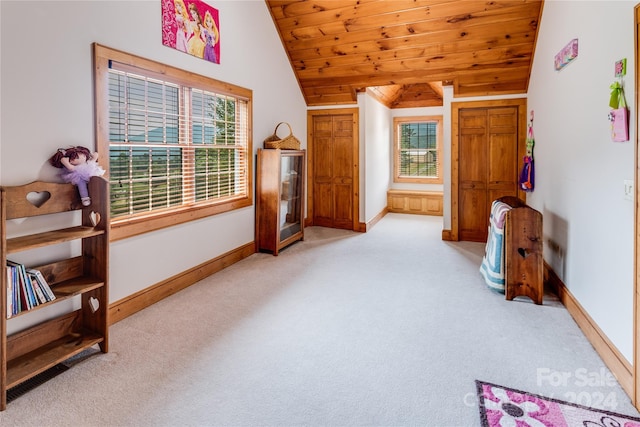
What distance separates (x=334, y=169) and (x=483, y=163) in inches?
90.1

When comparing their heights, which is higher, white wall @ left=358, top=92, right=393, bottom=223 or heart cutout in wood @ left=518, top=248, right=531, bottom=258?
white wall @ left=358, top=92, right=393, bottom=223

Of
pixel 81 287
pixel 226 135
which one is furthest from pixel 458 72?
pixel 81 287

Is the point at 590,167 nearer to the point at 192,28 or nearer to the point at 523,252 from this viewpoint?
the point at 523,252

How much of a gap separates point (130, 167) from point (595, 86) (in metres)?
3.48

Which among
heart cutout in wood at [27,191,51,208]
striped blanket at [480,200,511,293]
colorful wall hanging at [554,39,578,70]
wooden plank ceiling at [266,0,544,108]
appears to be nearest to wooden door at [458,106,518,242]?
wooden plank ceiling at [266,0,544,108]

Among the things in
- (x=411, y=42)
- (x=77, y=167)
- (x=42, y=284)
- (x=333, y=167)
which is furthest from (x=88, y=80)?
(x=333, y=167)

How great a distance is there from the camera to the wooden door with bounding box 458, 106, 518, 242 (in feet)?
17.6

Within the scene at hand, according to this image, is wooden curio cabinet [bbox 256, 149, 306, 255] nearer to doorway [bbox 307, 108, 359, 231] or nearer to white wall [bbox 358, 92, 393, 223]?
doorway [bbox 307, 108, 359, 231]

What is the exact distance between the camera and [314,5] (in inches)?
187

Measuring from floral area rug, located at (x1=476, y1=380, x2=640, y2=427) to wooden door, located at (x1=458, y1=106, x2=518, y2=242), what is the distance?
12.9ft

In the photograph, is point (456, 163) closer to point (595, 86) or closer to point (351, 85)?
point (351, 85)

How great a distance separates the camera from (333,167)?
6.43 meters

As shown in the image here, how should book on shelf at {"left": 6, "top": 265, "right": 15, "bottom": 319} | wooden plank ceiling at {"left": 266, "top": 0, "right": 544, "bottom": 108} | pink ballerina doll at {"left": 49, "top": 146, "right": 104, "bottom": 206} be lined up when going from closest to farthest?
book on shelf at {"left": 6, "top": 265, "right": 15, "bottom": 319}
pink ballerina doll at {"left": 49, "top": 146, "right": 104, "bottom": 206}
wooden plank ceiling at {"left": 266, "top": 0, "right": 544, "bottom": 108}

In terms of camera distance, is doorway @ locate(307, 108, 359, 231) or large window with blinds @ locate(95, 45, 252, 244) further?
doorway @ locate(307, 108, 359, 231)
